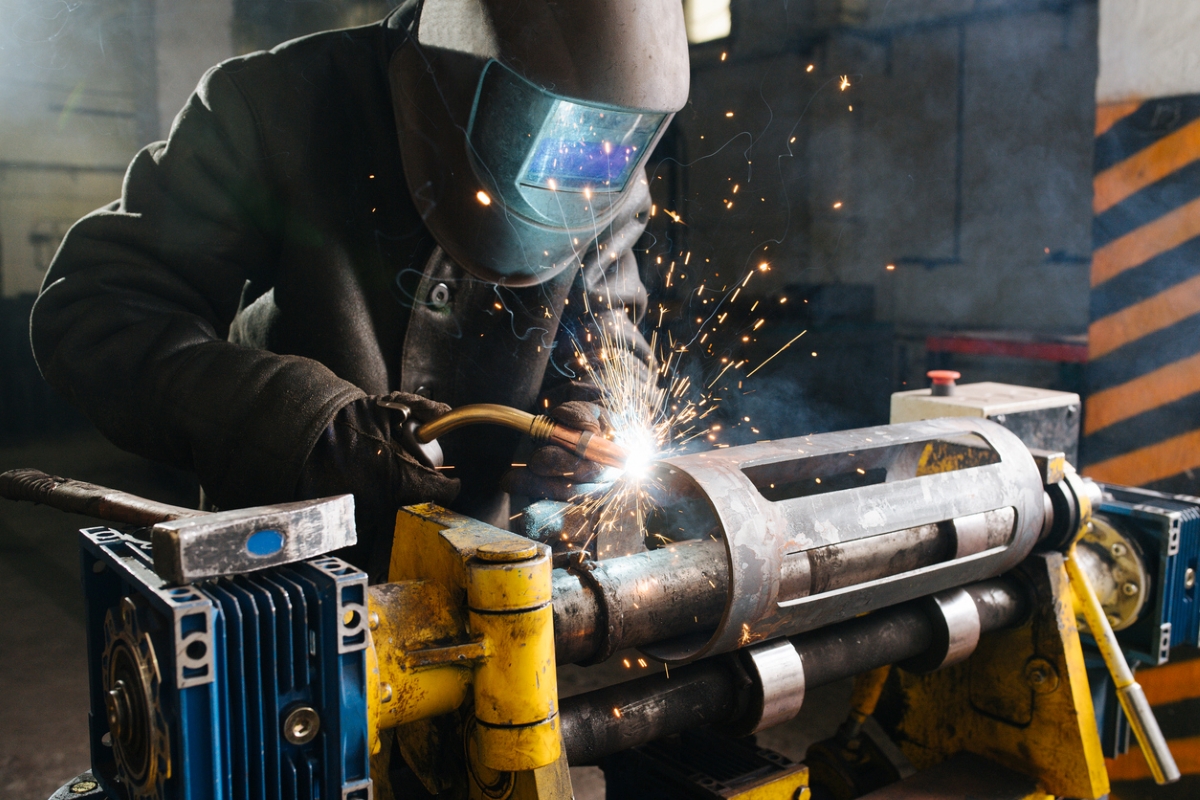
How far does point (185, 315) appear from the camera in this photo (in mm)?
1640

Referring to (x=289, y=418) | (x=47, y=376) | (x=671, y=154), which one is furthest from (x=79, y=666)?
(x=671, y=154)

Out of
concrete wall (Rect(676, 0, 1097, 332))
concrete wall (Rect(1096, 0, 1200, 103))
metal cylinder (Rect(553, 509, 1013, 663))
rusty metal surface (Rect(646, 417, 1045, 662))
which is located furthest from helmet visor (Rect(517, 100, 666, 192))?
concrete wall (Rect(676, 0, 1097, 332))

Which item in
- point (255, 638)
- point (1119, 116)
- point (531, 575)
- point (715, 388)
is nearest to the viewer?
point (255, 638)

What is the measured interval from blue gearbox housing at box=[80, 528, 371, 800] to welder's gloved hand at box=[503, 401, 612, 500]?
0.70 meters

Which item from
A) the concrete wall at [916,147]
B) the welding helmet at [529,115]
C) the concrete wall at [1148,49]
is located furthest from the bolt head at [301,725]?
the concrete wall at [916,147]

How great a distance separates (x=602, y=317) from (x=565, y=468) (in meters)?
0.65

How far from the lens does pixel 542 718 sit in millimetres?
969

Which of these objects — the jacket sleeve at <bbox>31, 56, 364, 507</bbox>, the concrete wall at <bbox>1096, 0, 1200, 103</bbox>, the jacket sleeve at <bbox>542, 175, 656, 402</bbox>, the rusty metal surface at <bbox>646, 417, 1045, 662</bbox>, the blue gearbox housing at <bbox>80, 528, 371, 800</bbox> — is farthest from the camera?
the concrete wall at <bbox>1096, 0, 1200, 103</bbox>

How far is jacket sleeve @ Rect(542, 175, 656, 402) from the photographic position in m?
2.11

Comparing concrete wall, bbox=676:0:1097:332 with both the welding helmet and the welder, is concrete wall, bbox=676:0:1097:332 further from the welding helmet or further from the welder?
the welding helmet

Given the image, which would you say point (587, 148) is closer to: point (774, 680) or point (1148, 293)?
point (774, 680)

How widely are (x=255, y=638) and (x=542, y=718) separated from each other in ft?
1.07

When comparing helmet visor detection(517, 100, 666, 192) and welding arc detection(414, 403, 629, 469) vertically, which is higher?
helmet visor detection(517, 100, 666, 192)

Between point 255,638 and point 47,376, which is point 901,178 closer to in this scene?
point 47,376
